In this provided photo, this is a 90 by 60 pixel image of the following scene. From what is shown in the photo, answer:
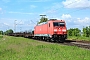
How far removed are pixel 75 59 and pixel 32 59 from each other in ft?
7.84

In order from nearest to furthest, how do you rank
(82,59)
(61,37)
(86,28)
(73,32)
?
(82,59) → (61,37) → (86,28) → (73,32)

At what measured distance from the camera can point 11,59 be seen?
561 inches

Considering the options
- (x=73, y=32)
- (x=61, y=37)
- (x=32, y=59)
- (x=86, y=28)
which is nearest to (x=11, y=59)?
(x=32, y=59)

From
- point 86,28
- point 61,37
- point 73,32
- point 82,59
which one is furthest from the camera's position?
point 73,32

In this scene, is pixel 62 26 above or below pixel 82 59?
above

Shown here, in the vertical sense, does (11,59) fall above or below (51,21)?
below

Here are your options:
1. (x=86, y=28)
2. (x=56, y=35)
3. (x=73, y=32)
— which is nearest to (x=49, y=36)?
(x=56, y=35)

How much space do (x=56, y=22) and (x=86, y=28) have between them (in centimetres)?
2524

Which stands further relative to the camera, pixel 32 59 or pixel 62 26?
pixel 62 26

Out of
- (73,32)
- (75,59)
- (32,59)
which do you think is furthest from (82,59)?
(73,32)

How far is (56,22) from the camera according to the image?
127ft

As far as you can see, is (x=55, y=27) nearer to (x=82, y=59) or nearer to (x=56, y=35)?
(x=56, y=35)

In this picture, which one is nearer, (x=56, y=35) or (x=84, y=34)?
(x=56, y=35)

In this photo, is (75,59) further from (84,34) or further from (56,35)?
(84,34)
